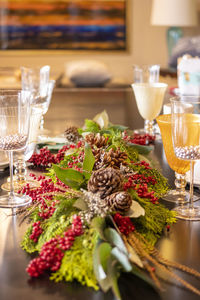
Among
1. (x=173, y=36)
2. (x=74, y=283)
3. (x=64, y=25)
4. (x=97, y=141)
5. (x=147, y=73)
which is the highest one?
(x=64, y=25)

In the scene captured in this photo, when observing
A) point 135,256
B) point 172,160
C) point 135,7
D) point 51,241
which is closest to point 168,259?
point 135,256

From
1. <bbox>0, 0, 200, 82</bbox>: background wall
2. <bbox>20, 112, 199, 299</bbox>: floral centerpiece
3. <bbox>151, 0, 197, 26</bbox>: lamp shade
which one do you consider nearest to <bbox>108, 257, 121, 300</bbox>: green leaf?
<bbox>20, 112, 199, 299</bbox>: floral centerpiece

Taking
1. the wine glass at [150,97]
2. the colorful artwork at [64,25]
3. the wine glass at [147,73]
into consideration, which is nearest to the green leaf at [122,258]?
the wine glass at [150,97]

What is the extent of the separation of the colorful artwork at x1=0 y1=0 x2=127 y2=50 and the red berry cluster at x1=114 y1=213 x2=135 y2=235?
494cm

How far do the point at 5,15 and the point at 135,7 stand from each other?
1.56 metres

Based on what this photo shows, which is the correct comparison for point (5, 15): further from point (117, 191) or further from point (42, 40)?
point (117, 191)

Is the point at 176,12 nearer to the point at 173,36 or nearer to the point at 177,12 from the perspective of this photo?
the point at 177,12

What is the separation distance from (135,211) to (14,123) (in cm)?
32

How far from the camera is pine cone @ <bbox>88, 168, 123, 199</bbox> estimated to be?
0.77 m

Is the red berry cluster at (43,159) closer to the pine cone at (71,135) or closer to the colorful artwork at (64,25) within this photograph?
the pine cone at (71,135)

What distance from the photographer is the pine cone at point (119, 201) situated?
Answer: 0.74m

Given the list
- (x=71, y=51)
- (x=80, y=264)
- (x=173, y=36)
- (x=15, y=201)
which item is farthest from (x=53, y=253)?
(x=71, y=51)

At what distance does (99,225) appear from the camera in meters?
0.70

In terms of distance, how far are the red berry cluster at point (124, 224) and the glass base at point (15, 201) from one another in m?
0.25
